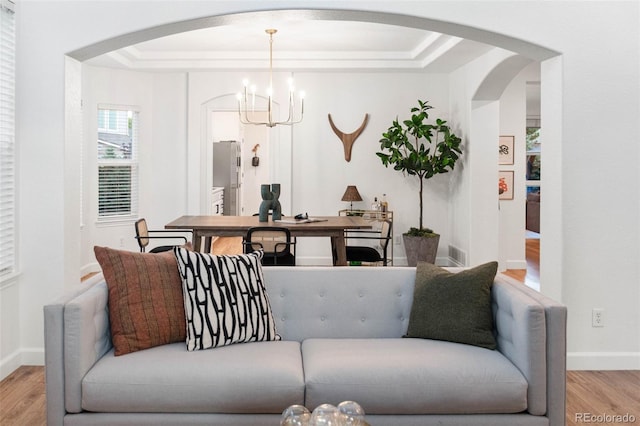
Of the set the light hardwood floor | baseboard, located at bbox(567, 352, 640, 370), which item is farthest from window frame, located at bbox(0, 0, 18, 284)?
baseboard, located at bbox(567, 352, 640, 370)

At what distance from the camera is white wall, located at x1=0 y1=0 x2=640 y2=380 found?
3.59 meters

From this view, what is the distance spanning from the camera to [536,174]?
43.2 feet

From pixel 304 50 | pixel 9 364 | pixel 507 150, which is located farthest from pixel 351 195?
pixel 9 364

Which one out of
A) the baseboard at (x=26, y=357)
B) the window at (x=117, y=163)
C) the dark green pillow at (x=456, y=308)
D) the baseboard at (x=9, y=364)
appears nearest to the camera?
the dark green pillow at (x=456, y=308)

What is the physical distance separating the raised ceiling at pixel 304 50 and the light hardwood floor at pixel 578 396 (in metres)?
3.28

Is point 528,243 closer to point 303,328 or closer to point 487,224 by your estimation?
point 487,224

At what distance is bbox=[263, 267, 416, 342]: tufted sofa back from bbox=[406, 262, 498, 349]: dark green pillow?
0.43 feet

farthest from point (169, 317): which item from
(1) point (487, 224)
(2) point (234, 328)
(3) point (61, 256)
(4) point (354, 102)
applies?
(4) point (354, 102)

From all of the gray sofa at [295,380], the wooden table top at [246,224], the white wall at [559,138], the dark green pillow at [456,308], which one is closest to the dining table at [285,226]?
the wooden table top at [246,224]

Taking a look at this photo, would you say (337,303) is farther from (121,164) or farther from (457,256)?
(121,164)

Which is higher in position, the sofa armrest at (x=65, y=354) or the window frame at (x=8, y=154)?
the window frame at (x=8, y=154)

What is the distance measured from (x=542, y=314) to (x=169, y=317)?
1574mm

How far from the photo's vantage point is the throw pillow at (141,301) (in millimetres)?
2605

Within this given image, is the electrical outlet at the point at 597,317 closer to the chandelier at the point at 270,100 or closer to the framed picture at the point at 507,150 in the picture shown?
the chandelier at the point at 270,100
